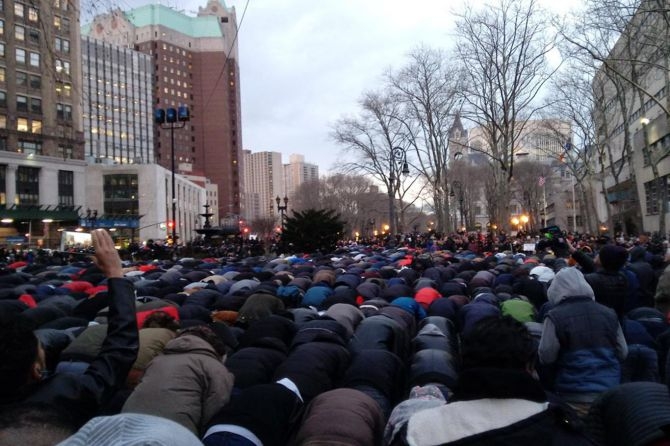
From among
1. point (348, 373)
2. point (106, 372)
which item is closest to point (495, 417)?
point (106, 372)

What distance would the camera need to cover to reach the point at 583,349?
3.97 metres

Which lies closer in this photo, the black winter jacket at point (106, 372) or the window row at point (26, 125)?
the black winter jacket at point (106, 372)

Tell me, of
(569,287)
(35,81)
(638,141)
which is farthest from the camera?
(35,81)

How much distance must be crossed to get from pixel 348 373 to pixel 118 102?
140 m

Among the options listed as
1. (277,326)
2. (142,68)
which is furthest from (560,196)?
(142,68)

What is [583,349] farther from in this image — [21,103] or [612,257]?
[21,103]

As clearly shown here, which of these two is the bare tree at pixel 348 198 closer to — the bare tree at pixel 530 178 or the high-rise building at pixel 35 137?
the bare tree at pixel 530 178

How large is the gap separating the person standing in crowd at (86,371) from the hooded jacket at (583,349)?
292 centimetres

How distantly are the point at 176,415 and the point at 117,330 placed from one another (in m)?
1.11

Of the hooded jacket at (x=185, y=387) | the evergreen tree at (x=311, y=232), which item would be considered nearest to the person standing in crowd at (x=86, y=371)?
the hooded jacket at (x=185, y=387)

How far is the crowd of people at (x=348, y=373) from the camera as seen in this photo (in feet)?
7.48

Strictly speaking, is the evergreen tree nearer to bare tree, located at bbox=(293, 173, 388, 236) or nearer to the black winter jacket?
the black winter jacket

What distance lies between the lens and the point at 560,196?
9000 centimetres

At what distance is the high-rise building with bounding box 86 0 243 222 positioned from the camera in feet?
465
